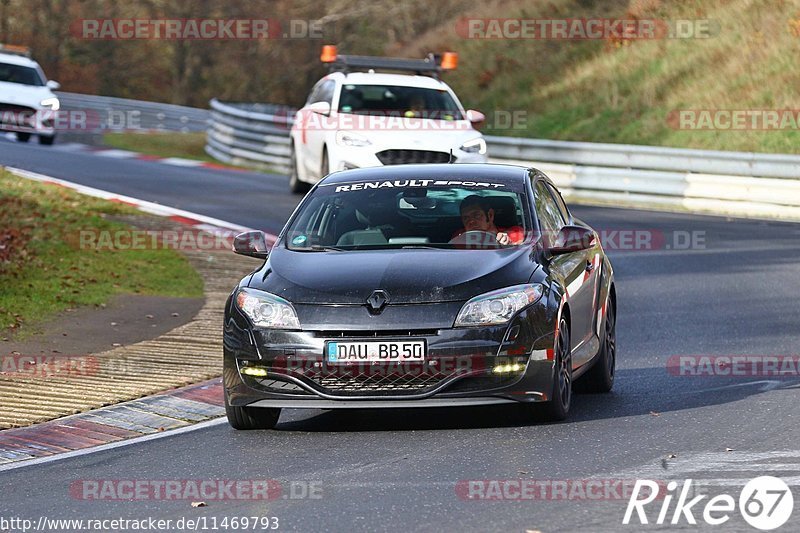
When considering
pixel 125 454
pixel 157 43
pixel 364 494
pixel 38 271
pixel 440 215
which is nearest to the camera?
pixel 364 494

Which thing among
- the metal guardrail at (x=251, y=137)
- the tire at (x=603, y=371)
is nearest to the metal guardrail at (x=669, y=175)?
the metal guardrail at (x=251, y=137)

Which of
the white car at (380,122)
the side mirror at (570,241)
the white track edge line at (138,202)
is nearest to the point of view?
the side mirror at (570,241)

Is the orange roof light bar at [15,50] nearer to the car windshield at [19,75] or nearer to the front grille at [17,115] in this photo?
the car windshield at [19,75]

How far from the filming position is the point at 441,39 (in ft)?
153

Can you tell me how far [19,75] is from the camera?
3378 cm

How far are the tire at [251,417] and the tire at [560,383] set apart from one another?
61.3 inches

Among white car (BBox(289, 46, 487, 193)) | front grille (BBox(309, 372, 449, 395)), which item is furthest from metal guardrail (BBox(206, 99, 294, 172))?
front grille (BBox(309, 372, 449, 395))

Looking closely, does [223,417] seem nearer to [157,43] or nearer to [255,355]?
[255,355]

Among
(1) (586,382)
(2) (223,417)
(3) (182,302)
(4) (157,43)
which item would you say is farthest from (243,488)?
(4) (157,43)

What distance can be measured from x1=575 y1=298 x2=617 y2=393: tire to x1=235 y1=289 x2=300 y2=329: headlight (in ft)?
7.89

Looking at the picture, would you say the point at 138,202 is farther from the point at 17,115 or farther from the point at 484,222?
the point at 484,222

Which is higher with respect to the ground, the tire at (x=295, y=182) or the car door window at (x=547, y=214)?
the car door window at (x=547, y=214)

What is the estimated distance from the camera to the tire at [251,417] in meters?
9.34

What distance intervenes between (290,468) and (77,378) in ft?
11.4
